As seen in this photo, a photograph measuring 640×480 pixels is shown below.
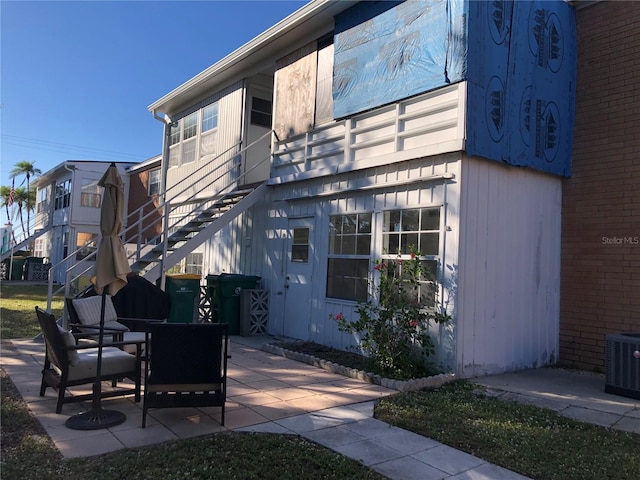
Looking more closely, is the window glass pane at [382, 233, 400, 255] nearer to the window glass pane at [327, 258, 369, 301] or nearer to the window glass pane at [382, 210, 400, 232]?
the window glass pane at [382, 210, 400, 232]

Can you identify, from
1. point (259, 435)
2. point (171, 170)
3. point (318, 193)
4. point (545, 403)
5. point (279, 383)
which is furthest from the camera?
point (171, 170)

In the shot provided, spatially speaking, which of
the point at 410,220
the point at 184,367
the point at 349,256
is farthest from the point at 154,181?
the point at 184,367

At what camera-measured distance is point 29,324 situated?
10.6 meters

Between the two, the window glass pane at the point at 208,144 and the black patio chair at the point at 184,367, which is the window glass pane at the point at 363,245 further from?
the window glass pane at the point at 208,144

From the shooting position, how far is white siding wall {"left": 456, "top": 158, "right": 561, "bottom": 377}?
21.3 feet

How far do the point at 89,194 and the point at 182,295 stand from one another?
20.4 metres

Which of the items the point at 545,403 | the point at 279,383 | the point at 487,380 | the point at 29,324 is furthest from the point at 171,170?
the point at 545,403

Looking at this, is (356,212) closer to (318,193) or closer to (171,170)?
(318,193)

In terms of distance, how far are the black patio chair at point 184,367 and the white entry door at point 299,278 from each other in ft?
14.6

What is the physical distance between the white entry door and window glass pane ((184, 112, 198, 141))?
579 centimetres

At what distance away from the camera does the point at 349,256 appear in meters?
8.17

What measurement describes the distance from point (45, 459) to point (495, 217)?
5878 millimetres

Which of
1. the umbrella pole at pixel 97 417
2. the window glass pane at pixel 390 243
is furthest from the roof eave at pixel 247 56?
the umbrella pole at pixel 97 417

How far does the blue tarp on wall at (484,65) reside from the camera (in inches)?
258
